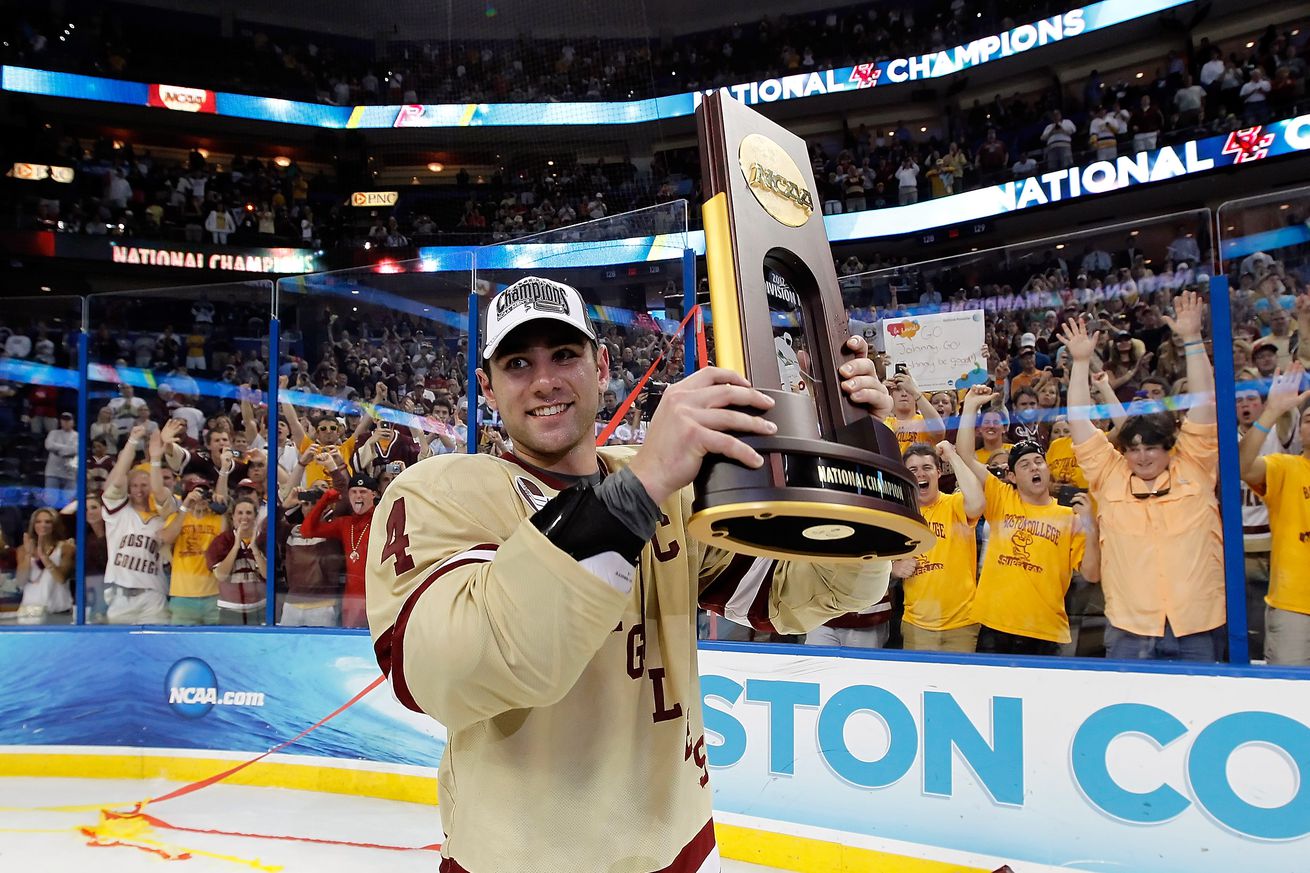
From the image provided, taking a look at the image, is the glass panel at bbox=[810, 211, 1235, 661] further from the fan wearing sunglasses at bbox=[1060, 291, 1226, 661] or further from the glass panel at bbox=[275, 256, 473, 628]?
the glass panel at bbox=[275, 256, 473, 628]

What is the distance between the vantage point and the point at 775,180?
104 cm

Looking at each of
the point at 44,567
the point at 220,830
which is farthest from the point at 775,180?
the point at 44,567

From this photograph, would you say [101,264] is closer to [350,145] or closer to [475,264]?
[350,145]

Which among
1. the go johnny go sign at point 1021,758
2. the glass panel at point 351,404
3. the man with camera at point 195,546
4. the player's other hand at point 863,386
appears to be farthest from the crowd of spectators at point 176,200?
the player's other hand at point 863,386

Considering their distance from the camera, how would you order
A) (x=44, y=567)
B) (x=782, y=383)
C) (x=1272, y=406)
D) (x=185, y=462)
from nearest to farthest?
(x=782, y=383) < (x=1272, y=406) < (x=185, y=462) < (x=44, y=567)

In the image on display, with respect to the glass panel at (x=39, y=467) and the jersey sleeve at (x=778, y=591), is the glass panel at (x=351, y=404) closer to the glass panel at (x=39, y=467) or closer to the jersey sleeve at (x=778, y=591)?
the glass panel at (x=39, y=467)

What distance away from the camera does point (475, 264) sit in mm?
5008

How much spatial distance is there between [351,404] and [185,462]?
1.21 m

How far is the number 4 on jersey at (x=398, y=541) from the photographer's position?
0.99 m

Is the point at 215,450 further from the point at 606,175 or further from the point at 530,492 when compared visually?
the point at 606,175

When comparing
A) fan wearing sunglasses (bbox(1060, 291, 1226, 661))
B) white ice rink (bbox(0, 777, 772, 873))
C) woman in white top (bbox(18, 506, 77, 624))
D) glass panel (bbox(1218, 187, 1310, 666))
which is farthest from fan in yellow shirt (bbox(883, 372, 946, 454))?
woman in white top (bbox(18, 506, 77, 624))

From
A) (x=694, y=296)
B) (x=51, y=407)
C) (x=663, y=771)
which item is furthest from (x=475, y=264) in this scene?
(x=663, y=771)

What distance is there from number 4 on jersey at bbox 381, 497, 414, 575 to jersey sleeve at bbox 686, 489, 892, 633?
0.49 meters

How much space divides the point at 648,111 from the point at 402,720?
16181mm
